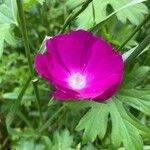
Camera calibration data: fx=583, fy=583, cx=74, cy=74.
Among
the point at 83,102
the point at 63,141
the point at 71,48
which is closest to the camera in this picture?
the point at 71,48

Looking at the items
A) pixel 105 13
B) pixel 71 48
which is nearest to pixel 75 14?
pixel 71 48

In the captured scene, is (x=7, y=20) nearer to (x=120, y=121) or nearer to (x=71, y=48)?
(x=71, y=48)

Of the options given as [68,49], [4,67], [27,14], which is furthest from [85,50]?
[27,14]

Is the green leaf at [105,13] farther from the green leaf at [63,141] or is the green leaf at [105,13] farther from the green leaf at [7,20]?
the green leaf at [63,141]

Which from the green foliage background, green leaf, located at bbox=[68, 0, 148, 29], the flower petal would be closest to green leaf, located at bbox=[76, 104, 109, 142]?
the green foliage background

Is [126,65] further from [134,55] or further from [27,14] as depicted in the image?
[27,14]

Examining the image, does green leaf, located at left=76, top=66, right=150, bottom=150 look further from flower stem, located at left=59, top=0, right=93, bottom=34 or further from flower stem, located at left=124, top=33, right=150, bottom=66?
flower stem, located at left=59, top=0, right=93, bottom=34

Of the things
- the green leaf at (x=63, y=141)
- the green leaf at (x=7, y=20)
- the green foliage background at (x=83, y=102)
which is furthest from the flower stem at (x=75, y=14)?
the green leaf at (x=63, y=141)
